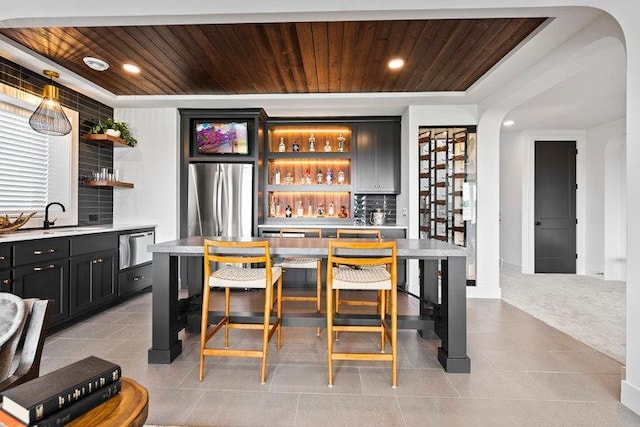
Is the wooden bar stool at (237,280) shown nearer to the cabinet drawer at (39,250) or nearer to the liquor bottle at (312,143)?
the cabinet drawer at (39,250)

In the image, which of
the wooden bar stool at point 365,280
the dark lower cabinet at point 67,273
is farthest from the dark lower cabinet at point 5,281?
the wooden bar stool at point 365,280

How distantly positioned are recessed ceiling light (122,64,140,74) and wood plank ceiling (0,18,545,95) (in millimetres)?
63

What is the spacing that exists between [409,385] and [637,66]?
8.03 ft

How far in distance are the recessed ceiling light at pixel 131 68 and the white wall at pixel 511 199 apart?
20.5 feet

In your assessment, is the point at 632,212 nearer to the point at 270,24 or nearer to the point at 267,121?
the point at 270,24

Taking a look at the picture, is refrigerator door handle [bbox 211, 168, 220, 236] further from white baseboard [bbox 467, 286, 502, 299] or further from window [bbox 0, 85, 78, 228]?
white baseboard [bbox 467, 286, 502, 299]

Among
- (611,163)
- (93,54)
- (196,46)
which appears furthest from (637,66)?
(611,163)

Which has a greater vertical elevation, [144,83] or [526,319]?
[144,83]

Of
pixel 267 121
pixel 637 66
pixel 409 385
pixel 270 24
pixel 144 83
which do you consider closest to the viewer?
pixel 637 66

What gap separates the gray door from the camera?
6.17 m

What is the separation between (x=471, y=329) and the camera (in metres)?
3.34

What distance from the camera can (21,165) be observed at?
352 centimetres

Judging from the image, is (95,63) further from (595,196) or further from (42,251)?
(595,196)

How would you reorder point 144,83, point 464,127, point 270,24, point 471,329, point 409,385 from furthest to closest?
point 464,127 < point 144,83 < point 471,329 < point 270,24 < point 409,385
